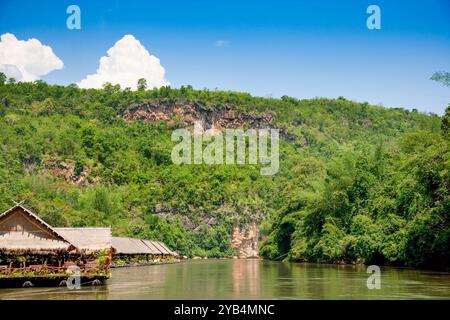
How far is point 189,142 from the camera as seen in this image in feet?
520

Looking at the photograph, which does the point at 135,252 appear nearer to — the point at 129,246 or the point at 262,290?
the point at 129,246

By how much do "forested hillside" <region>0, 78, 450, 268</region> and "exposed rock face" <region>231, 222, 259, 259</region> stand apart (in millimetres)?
1817

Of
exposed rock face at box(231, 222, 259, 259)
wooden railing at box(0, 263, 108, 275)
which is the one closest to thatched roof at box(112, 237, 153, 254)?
wooden railing at box(0, 263, 108, 275)

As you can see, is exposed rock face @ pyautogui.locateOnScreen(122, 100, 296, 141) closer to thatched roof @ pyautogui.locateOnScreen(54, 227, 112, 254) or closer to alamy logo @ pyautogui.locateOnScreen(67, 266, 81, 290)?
thatched roof @ pyautogui.locateOnScreen(54, 227, 112, 254)

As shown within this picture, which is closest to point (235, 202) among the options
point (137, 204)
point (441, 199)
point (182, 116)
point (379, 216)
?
point (137, 204)

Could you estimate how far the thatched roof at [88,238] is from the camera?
130ft

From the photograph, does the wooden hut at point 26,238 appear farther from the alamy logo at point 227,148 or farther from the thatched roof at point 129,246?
the alamy logo at point 227,148

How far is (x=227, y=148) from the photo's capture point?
160875 millimetres

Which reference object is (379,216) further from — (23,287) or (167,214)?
(167,214)

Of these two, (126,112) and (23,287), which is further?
(126,112)

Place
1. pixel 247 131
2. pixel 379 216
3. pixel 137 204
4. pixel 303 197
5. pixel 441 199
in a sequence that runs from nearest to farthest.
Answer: pixel 441 199
pixel 379 216
pixel 303 197
pixel 137 204
pixel 247 131

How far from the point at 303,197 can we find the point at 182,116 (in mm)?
101842

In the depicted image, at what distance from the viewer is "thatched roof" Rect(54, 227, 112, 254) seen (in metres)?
39.8

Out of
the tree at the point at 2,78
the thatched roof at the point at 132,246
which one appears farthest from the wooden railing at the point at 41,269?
the tree at the point at 2,78
